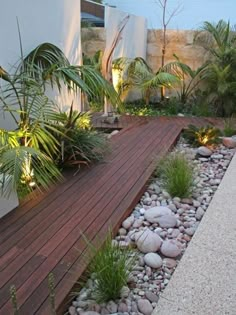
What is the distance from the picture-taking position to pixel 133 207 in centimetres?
297

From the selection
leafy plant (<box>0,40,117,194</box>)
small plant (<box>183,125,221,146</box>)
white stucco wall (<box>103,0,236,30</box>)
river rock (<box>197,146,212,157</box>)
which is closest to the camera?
leafy plant (<box>0,40,117,194</box>)

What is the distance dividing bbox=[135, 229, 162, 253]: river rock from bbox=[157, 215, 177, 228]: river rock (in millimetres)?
272

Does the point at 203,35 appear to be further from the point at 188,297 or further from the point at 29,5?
the point at 188,297

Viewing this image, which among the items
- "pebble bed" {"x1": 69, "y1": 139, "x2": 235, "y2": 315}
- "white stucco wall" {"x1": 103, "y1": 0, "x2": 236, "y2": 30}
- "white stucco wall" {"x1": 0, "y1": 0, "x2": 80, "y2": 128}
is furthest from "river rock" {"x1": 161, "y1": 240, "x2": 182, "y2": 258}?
"white stucco wall" {"x1": 103, "y1": 0, "x2": 236, "y2": 30}

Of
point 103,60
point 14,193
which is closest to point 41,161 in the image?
point 14,193

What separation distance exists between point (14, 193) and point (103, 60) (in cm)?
338

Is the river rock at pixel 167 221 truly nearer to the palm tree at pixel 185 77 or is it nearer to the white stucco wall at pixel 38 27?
the white stucco wall at pixel 38 27

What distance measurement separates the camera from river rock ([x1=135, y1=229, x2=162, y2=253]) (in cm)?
234

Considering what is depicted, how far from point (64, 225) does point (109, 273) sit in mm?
752

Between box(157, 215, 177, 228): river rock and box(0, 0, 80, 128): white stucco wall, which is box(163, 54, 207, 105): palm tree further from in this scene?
box(157, 215, 177, 228): river rock

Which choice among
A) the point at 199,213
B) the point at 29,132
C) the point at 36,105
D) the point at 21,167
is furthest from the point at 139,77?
the point at 21,167

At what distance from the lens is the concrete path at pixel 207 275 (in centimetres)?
185

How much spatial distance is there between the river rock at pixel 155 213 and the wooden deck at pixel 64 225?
17cm

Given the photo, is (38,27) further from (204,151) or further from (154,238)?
(154,238)
